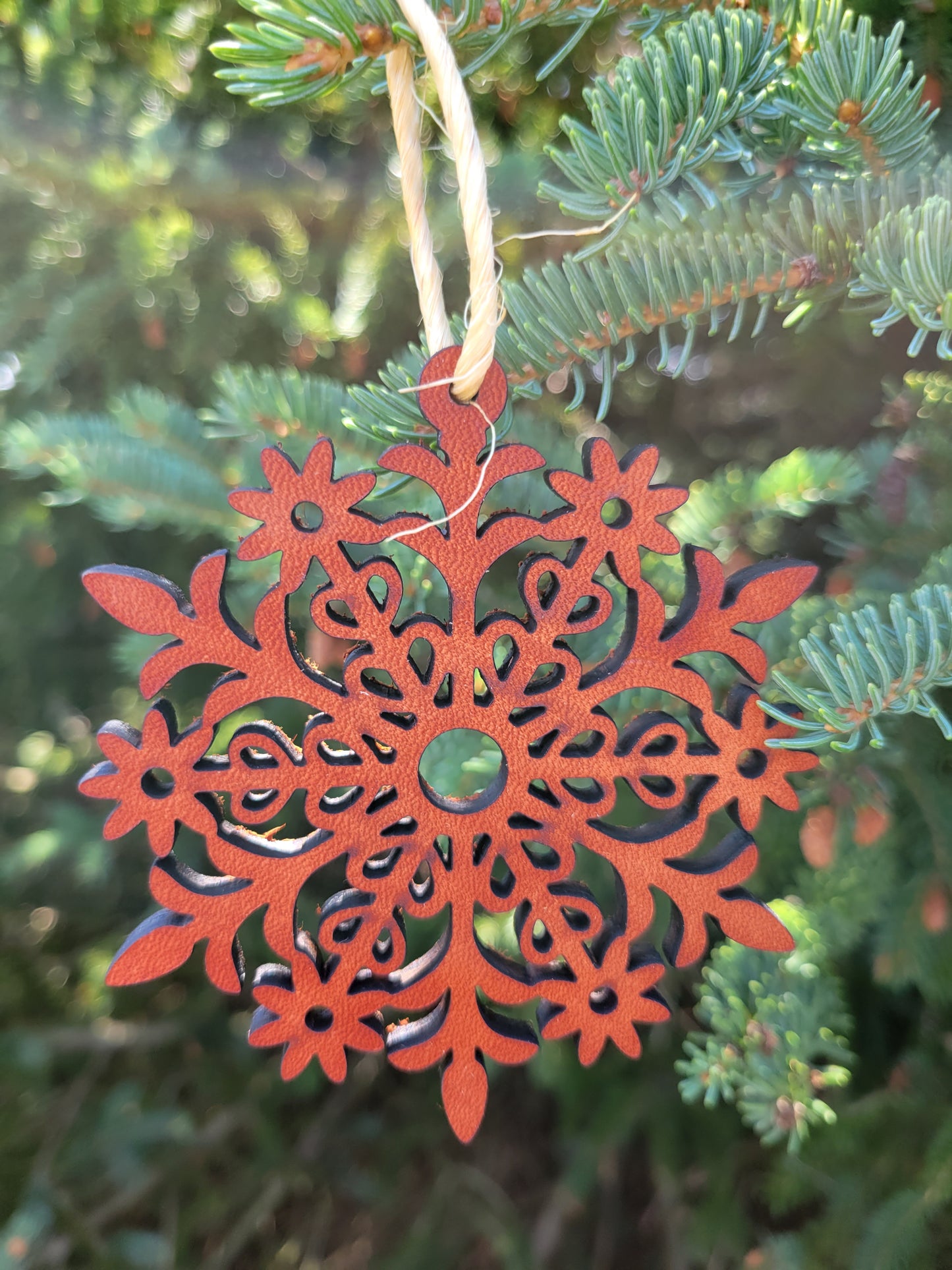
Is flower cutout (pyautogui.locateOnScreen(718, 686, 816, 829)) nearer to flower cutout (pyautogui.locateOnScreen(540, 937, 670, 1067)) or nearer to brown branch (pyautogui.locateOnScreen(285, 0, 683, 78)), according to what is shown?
flower cutout (pyautogui.locateOnScreen(540, 937, 670, 1067))

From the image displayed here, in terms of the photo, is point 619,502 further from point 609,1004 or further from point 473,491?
point 609,1004

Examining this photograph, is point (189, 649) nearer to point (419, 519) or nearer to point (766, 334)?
point (419, 519)

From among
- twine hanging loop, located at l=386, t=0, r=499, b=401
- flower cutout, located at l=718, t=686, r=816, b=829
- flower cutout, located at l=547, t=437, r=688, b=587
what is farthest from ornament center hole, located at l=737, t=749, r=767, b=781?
twine hanging loop, located at l=386, t=0, r=499, b=401

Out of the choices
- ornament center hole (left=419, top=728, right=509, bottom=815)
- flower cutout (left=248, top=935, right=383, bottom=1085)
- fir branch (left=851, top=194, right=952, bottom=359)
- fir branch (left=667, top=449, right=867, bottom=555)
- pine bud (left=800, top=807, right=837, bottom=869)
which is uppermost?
fir branch (left=851, top=194, right=952, bottom=359)

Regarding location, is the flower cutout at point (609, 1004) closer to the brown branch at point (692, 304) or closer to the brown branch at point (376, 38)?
the brown branch at point (692, 304)

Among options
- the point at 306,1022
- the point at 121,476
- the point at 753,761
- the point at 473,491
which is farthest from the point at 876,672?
the point at 121,476

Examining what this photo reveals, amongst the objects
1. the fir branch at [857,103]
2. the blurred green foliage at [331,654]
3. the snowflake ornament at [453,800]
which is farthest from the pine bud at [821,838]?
the fir branch at [857,103]
